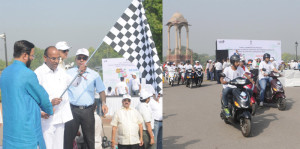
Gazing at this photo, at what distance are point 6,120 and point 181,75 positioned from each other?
9985mm

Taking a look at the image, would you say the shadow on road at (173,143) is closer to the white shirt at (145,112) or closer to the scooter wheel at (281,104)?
the white shirt at (145,112)

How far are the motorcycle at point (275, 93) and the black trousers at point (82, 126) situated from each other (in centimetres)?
448

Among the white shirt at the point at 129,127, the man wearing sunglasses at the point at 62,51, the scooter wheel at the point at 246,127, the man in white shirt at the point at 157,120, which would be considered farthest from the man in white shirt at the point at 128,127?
the scooter wheel at the point at 246,127

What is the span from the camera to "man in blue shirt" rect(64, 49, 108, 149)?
214 cm

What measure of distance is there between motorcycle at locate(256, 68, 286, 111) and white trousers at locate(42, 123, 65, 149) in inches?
191

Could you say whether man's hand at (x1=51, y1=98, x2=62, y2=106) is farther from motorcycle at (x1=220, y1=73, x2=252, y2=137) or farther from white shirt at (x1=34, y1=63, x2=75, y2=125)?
motorcycle at (x1=220, y1=73, x2=252, y2=137)

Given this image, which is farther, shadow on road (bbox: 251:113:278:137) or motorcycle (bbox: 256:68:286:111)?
motorcycle (bbox: 256:68:286:111)

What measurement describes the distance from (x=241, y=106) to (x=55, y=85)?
310 cm

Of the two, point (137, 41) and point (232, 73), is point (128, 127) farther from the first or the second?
point (232, 73)

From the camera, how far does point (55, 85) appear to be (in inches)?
74.7

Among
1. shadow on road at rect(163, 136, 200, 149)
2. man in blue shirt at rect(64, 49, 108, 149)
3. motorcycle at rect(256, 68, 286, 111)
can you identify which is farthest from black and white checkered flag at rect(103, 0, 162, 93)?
motorcycle at rect(256, 68, 286, 111)

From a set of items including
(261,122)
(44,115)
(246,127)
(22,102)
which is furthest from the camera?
(261,122)

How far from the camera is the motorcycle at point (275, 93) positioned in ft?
19.7

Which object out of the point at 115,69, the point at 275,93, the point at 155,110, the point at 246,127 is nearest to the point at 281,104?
the point at 275,93
